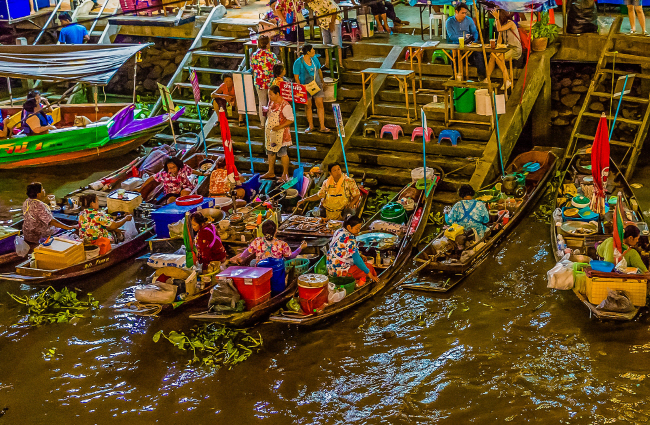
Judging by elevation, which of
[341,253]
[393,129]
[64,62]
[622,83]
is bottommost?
[341,253]

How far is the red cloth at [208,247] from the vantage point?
31.6 feet

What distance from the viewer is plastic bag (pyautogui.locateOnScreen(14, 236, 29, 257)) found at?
10.7 m

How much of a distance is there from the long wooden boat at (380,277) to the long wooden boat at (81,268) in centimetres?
292

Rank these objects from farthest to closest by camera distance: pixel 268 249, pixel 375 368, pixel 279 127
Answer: pixel 279 127, pixel 268 249, pixel 375 368

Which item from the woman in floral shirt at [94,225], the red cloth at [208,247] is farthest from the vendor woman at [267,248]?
the woman in floral shirt at [94,225]

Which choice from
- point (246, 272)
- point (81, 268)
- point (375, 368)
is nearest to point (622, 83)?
point (375, 368)

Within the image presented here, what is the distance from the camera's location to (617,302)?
27.7ft

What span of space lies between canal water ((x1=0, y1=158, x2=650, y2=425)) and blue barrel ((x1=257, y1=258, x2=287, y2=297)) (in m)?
0.46

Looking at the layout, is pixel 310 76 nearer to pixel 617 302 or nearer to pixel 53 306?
pixel 53 306

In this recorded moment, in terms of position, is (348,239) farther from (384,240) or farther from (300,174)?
(300,174)

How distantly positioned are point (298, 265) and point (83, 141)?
6.84 m

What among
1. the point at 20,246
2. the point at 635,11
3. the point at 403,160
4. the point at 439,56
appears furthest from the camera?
the point at 439,56

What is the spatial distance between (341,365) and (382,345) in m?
0.59

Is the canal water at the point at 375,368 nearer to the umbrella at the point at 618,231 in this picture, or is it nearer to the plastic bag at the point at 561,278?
the plastic bag at the point at 561,278
